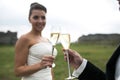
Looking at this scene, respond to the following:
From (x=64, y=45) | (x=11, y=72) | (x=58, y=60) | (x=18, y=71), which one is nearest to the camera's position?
(x=64, y=45)

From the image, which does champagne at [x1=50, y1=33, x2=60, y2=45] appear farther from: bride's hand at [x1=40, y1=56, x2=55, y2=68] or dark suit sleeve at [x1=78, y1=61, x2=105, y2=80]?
dark suit sleeve at [x1=78, y1=61, x2=105, y2=80]

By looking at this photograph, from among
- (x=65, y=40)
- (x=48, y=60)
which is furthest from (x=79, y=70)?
(x=48, y=60)

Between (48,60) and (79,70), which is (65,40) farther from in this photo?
(79,70)

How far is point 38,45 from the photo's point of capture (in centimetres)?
532

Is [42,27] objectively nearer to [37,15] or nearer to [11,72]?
[37,15]

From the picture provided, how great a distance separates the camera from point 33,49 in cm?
531

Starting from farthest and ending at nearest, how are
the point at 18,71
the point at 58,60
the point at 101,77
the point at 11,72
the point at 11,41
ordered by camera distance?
the point at 11,41, the point at 58,60, the point at 11,72, the point at 18,71, the point at 101,77

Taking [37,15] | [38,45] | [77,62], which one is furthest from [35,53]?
[77,62]

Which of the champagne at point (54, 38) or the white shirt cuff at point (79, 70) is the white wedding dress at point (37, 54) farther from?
the white shirt cuff at point (79, 70)

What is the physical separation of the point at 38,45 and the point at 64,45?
5.29 ft

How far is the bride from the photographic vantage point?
17.1 feet

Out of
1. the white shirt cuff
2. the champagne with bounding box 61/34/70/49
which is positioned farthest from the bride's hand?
the white shirt cuff

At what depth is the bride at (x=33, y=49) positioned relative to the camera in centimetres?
520

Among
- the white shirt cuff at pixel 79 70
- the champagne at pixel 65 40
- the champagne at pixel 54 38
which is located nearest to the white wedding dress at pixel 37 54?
the champagne at pixel 54 38
